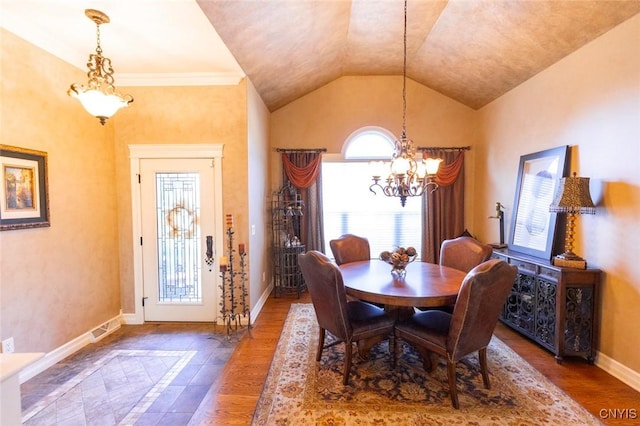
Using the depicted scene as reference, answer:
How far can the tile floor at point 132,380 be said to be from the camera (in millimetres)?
2035

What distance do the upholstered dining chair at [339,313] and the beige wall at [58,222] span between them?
2296 millimetres

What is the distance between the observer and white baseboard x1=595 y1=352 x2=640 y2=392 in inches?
89.7

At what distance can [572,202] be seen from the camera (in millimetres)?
2545

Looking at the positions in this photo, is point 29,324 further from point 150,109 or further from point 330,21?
point 330,21

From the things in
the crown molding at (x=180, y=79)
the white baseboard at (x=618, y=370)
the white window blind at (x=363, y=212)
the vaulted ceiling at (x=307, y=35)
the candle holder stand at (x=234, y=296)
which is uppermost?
the vaulted ceiling at (x=307, y=35)

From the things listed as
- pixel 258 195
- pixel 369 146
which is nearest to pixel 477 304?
pixel 258 195

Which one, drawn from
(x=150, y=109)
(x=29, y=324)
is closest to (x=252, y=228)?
(x=150, y=109)

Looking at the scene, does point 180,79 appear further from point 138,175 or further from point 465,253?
point 465,253

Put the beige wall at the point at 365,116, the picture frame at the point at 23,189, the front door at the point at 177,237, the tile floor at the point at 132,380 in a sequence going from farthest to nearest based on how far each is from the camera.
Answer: the beige wall at the point at 365,116
the front door at the point at 177,237
the picture frame at the point at 23,189
the tile floor at the point at 132,380

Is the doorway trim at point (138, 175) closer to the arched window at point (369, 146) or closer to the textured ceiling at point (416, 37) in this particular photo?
the textured ceiling at point (416, 37)

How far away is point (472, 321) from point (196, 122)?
3323 millimetres

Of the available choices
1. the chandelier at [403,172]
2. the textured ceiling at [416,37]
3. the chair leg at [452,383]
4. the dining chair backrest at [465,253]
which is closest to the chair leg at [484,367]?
the chair leg at [452,383]

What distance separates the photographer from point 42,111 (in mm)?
2553

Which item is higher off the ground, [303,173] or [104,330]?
[303,173]
